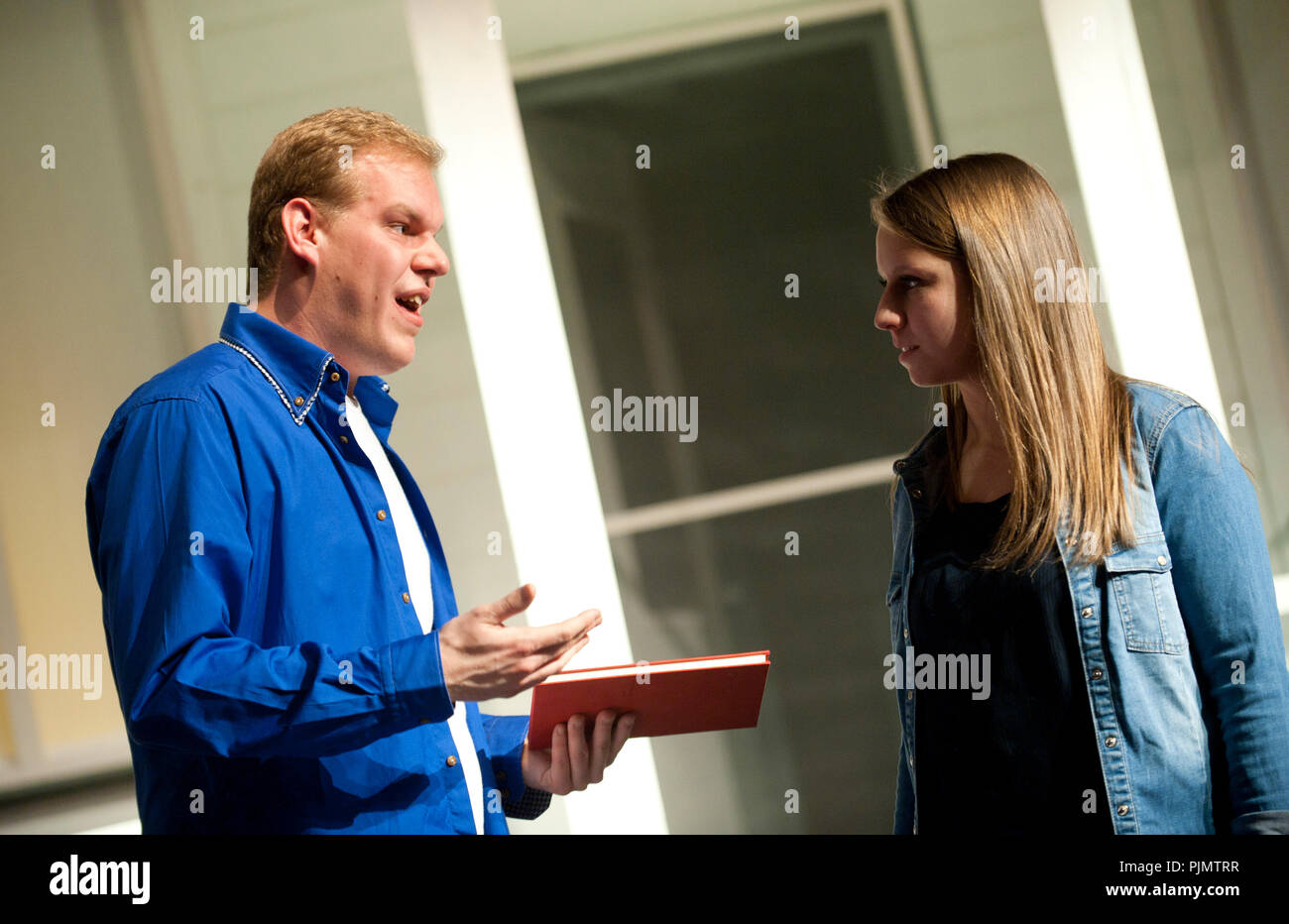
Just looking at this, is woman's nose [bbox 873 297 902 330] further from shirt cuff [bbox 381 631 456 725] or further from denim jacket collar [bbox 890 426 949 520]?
shirt cuff [bbox 381 631 456 725]

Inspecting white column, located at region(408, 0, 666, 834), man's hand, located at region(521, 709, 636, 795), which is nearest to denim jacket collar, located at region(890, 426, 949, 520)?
man's hand, located at region(521, 709, 636, 795)

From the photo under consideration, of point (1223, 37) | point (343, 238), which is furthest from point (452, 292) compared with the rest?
point (1223, 37)

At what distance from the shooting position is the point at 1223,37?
3.32m

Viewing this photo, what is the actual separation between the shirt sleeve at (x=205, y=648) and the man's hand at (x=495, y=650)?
0.02m

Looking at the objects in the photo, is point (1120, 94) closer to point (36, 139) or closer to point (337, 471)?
point (337, 471)

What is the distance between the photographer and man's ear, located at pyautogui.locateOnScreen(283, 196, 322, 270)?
1.60 meters

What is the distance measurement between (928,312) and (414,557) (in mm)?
1040

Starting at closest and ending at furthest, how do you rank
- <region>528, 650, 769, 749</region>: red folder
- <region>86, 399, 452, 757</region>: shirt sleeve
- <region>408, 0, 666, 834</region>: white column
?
<region>86, 399, 452, 757</region>: shirt sleeve < <region>528, 650, 769, 749</region>: red folder < <region>408, 0, 666, 834</region>: white column

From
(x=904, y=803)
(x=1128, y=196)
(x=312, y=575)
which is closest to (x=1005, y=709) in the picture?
(x=904, y=803)

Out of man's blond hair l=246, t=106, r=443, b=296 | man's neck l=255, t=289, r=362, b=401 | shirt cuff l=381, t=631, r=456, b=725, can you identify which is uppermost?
man's blond hair l=246, t=106, r=443, b=296

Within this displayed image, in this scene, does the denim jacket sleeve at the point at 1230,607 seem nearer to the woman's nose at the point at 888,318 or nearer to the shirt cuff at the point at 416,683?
the woman's nose at the point at 888,318

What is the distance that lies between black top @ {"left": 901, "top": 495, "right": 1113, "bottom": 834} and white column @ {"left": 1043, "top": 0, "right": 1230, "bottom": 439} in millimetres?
1821

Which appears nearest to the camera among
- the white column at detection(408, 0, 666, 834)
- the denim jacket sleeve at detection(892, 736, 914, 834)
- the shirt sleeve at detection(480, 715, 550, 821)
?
the shirt sleeve at detection(480, 715, 550, 821)
